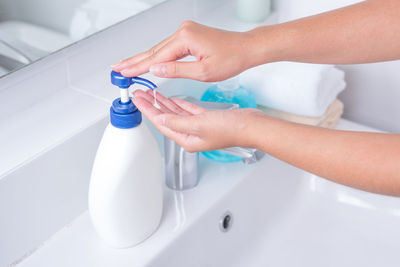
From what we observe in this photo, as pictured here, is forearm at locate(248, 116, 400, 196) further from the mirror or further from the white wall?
the white wall

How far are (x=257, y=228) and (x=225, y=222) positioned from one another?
10 cm

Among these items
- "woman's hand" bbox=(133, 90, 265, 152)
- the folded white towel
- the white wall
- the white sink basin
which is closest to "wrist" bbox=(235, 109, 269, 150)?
"woman's hand" bbox=(133, 90, 265, 152)

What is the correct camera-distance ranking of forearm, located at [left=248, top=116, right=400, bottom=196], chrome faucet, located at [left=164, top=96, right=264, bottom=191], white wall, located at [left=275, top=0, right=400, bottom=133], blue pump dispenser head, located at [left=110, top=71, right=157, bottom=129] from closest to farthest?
forearm, located at [left=248, top=116, right=400, bottom=196], blue pump dispenser head, located at [left=110, top=71, right=157, bottom=129], chrome faucet, located at [left=164, top=96, right=264, bottom=191], white wall, located at [left=275, top=0, right=400, bottom=133]

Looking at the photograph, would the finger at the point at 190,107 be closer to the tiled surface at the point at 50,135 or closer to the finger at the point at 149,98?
the finger at the point at 149,98

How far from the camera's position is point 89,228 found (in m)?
0.80

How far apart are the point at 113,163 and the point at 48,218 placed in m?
0.15

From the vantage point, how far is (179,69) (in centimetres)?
69

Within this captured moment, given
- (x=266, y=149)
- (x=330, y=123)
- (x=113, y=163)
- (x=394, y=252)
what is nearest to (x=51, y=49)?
(x=113, y=163)

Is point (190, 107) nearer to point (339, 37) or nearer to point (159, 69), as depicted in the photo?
point (159, 69)

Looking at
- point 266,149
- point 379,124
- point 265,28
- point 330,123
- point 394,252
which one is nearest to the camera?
point 266,149

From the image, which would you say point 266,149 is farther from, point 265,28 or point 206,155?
point 206,155

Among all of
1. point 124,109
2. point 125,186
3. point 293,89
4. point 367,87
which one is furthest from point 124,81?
point 367,87

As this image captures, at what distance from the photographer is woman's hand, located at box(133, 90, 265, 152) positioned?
2.14 ft

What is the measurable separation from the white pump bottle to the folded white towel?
1.07 feet
